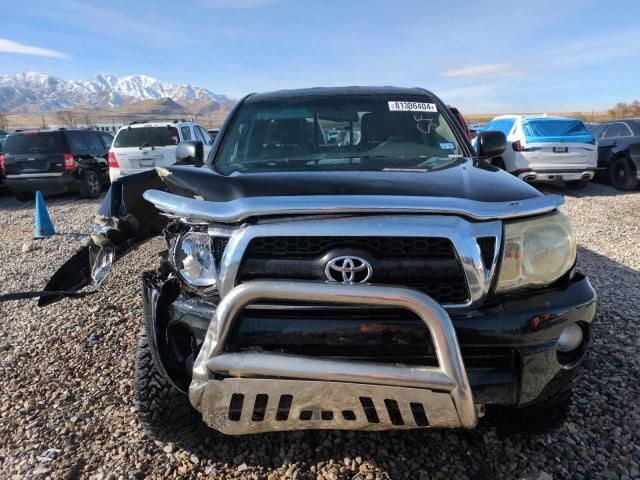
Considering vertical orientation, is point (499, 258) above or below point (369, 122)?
below

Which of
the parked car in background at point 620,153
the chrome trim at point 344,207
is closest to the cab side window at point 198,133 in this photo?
the parked car in background at point 620,153

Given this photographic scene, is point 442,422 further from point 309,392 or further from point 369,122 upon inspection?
point 369,122

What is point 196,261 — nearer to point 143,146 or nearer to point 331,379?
point 331,379

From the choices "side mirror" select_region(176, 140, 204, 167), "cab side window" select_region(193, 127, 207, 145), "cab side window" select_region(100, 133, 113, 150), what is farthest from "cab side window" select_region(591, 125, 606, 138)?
"cab side window" select_region(100, 133, 113, 150)

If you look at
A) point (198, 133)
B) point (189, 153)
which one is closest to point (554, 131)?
point (198, 133)

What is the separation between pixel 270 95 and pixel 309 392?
8.38ft

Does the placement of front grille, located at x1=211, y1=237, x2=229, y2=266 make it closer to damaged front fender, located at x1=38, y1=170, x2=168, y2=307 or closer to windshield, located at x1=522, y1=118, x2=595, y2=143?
damaged front fender, located at x1=38, y1=170, x2=168, y2=307

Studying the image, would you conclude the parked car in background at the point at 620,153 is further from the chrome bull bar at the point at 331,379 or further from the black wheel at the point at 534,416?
the chrome bull bar at the point at 331,379

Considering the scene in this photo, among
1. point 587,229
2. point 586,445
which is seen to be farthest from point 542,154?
point 586,445

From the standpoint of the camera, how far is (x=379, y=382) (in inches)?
64.8

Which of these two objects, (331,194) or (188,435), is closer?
(331,194)

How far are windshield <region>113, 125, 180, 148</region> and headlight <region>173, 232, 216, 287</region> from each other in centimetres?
968

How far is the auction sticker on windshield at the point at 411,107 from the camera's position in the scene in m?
3.37

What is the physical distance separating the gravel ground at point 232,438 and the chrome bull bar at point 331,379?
735 mm
